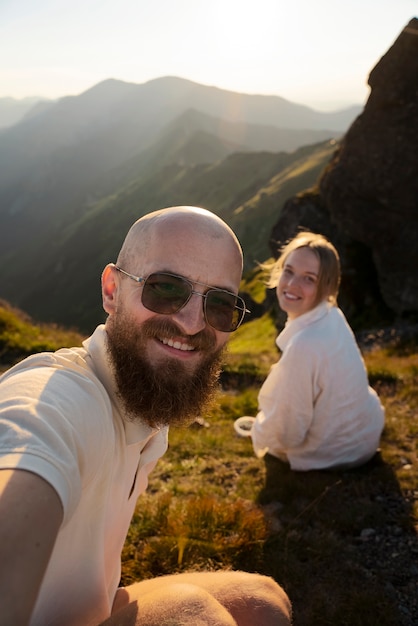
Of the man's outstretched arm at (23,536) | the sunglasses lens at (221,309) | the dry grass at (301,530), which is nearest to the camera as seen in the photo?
the man's outstretched arm at (23,536)

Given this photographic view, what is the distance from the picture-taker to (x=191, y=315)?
8.13 ft

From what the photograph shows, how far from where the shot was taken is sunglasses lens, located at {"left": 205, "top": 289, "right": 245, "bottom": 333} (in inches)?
98.8

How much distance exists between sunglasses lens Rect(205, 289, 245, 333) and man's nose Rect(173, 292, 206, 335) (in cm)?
5

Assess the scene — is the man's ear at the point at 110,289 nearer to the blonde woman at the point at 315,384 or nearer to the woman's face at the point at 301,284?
the blonde woman at the point at 315,384

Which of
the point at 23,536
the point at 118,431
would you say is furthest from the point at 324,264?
the point at 23,536

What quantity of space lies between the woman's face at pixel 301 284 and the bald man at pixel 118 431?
7.47 feet

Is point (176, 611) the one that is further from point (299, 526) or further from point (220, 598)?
point (299, 526)

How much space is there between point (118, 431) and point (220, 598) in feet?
3.63

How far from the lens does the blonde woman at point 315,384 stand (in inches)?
187

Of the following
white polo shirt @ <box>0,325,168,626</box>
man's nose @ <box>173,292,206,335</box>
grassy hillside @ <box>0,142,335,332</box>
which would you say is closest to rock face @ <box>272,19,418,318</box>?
man's nose @ <box>173,292,206,335</box>

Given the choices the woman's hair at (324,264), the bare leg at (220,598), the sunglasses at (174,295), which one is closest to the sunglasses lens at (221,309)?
the sunglasses at (174,295)

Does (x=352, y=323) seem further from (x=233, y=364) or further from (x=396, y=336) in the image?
(x=233, y=364)

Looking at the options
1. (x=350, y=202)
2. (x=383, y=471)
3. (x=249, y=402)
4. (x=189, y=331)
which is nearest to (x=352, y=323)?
(x=350, y=202)

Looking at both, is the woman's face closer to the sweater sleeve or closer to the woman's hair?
the woman's hair
